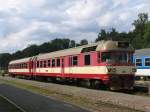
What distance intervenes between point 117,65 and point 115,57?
25.1 inches

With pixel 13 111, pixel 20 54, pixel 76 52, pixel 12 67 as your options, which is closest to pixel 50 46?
pixel 20 54

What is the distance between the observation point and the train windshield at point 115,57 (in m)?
26.3

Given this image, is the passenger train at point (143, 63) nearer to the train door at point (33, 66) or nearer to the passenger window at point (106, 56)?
the train door at point (33, 66)

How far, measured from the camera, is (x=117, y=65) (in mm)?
26094

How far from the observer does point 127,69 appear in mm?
26375

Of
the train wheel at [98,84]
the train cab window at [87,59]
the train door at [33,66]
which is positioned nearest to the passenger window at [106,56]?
Result: the train wheel at [98,84]

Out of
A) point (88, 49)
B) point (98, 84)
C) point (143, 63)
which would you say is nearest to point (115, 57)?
point (98, 84)

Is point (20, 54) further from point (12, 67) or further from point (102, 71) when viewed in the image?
point (102, 71)

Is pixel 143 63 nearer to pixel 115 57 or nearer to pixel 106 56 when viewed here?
pixel 115 57

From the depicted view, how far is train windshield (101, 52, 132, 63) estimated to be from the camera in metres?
26.3

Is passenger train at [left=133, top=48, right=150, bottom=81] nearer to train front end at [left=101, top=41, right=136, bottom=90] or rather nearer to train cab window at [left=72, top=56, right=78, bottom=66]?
train cab window at [left=72, top=56, right=78, bottom=66]

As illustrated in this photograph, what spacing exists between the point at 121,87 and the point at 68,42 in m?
118

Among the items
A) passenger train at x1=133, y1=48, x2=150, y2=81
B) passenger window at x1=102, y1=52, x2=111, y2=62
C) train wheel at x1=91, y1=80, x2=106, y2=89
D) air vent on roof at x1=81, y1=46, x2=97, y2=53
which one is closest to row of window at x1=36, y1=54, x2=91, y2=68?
air vent on roof at x1=81, y1=46, x2=97, y2=53

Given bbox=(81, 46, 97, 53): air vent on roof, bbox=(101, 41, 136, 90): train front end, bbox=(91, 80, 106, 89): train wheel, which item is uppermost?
bbox=(81, 46, 97, 53): air vent on roof
